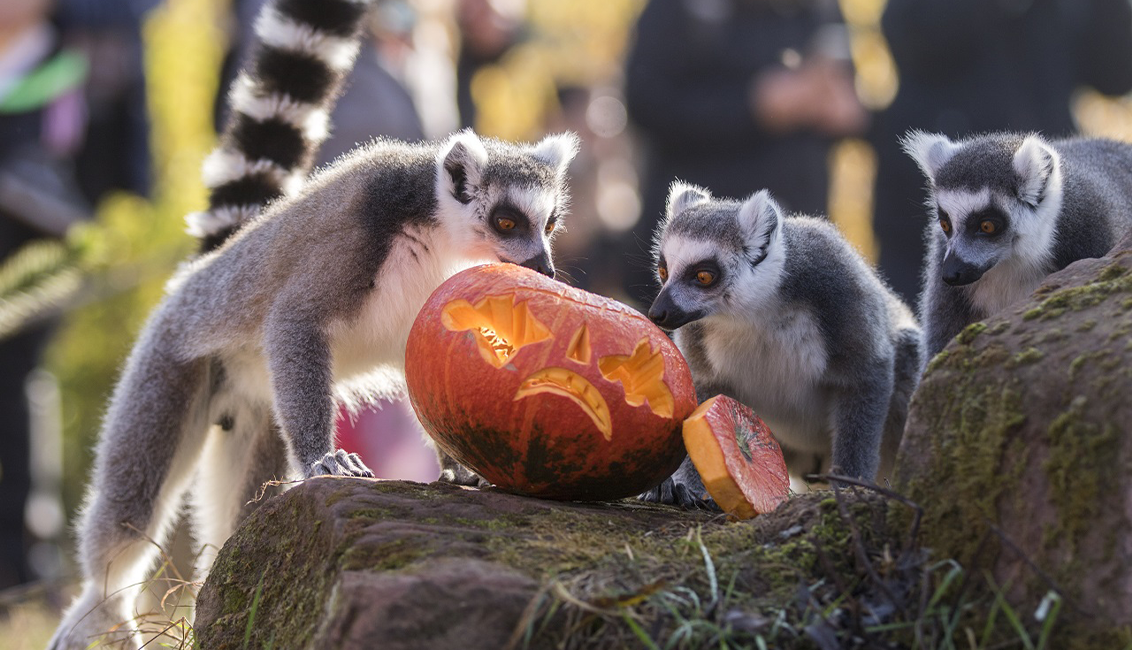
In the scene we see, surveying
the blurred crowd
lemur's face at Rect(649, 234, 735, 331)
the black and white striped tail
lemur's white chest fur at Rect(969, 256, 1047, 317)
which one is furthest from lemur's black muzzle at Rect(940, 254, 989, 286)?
the black and white striped tail

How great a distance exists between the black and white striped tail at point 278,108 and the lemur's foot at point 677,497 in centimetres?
251

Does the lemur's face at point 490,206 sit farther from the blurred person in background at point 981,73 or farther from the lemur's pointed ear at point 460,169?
the blurred person in background at point 981,73

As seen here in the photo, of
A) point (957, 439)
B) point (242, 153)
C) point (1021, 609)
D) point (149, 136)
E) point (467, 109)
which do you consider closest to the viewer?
point (1021, 609)

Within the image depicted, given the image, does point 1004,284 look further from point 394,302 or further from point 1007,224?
point 394,302

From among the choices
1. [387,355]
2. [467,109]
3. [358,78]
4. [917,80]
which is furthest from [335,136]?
[917,80]

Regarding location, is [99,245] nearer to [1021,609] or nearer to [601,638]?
[601,638]

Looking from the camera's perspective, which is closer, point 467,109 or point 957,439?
point 957,439

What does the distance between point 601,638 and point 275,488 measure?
2.38 m

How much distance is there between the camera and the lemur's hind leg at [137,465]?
15.5 feet

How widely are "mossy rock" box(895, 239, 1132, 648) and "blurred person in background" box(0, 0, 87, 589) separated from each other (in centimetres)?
540

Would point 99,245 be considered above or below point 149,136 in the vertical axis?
below

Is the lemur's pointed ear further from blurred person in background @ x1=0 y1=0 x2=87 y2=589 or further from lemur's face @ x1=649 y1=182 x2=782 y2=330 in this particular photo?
blurred person in background @ x1=0 y1=0 x2=87 y2=589

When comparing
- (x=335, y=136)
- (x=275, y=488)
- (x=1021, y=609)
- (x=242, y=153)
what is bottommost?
(x=1021, y=609)

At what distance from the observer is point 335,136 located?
22.3 feet
